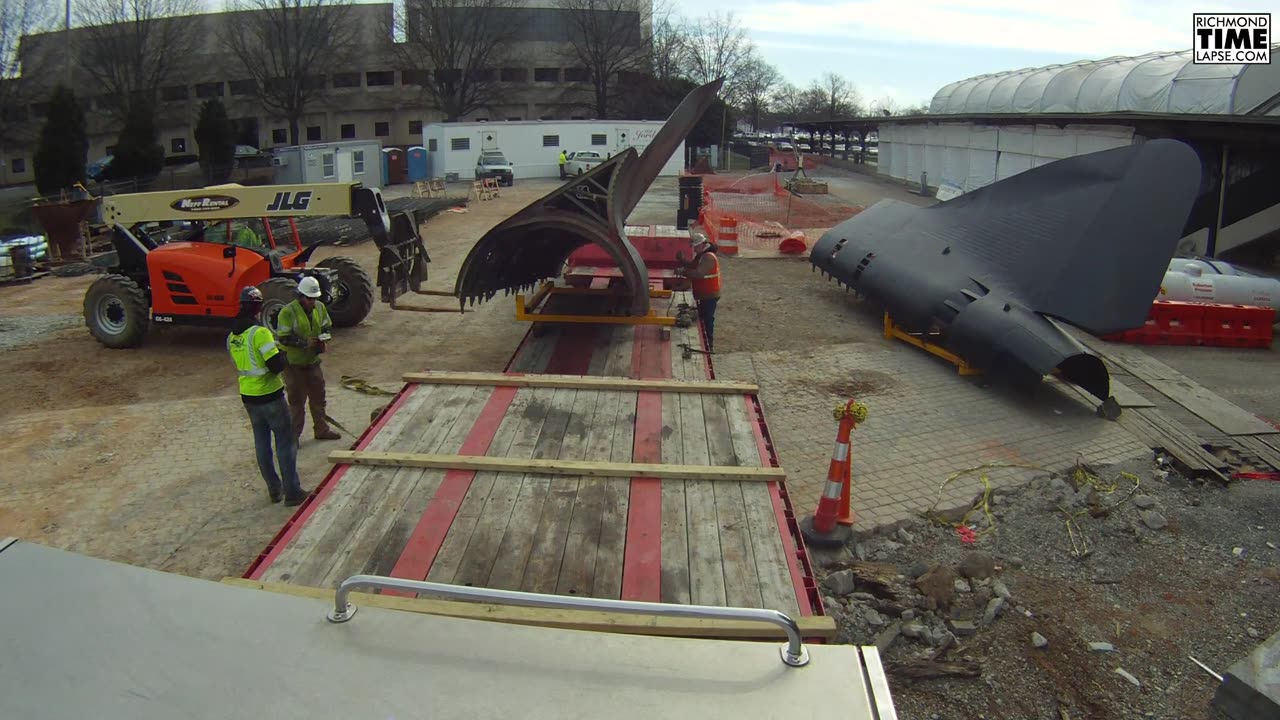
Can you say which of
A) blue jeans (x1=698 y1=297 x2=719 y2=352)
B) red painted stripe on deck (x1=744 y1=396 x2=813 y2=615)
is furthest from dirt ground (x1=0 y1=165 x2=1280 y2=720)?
red painted stripe on deck (x1=744 y1=396 x2=813 y2=615)

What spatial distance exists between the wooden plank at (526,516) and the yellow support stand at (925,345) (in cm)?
699

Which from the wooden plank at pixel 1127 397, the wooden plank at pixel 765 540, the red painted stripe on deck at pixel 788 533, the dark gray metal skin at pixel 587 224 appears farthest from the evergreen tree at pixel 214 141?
the red painted stripe on deck at pixel 788 533

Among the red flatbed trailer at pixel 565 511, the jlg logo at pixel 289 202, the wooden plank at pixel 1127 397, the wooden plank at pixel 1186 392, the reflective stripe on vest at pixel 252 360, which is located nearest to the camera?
the red flatbed trailer at pixel 565 511

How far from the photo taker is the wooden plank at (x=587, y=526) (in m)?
3.62

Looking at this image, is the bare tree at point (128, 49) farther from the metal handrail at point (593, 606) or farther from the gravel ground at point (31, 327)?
the metal handrail at point (593, 606)

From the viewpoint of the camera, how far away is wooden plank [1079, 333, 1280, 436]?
8.95 metres

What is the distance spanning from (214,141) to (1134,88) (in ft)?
118

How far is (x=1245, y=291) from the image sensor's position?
12.4 meters

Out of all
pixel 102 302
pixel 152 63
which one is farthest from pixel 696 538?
pixel 152 63

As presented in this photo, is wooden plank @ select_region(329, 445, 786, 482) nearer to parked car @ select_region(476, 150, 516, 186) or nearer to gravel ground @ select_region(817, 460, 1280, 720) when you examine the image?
gravel ground @ select_region(817, 460, 1280, 720)

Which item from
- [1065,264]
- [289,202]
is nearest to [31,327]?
[289,202]

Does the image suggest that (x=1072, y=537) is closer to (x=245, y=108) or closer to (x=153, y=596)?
(x=153, y=596)

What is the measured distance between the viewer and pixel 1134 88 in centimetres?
2175

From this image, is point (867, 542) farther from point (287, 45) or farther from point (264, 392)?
point (287, 45)
